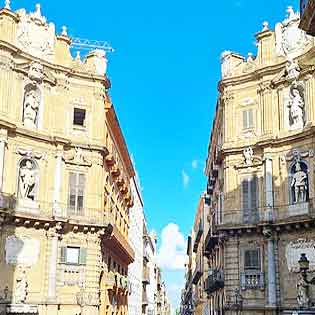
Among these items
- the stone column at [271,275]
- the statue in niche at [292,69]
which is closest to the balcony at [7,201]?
the stone column at [271,275]

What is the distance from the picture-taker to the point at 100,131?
39188 millimetres

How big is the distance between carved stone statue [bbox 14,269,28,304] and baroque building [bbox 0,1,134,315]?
2.3 inches

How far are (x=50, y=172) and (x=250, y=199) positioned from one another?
41.6ft

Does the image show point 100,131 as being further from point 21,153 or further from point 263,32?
point 263,32

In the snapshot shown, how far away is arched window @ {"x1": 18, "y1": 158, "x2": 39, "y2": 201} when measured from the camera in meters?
35.6

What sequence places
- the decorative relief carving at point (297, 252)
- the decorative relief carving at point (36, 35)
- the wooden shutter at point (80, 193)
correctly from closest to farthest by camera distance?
the decorative relief carving at point (297, 252), the decorative relief carving at point (36, 35), the wooden shutter at point (80, 193)

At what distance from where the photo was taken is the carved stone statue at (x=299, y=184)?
35.2 meters

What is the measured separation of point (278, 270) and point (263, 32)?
603 inches

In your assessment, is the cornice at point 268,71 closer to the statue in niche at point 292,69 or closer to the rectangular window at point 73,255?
the statue in niche at point 292,69

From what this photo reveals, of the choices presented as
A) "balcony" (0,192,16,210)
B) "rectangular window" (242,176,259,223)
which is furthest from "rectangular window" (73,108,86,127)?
"rectangular window" (242,176,259,223)

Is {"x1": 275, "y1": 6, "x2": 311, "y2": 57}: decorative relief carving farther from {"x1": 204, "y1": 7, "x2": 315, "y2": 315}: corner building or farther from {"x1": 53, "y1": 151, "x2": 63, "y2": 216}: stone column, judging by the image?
{"x1": 53, "y1": 151, "x2": 63, "y2": 216}: stone column

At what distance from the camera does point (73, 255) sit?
3669cm

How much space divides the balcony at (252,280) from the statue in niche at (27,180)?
45.4ft

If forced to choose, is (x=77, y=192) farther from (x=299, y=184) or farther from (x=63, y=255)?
(x=299, y=184)
